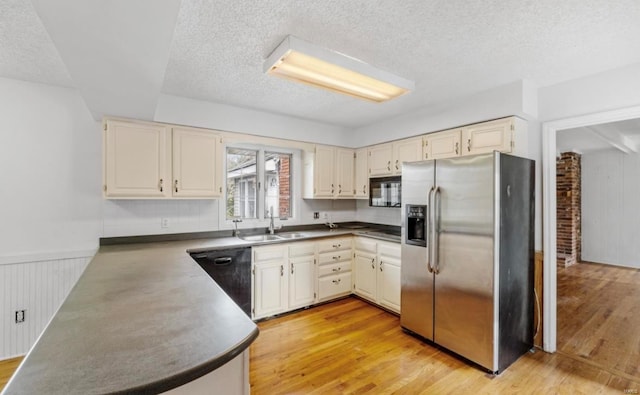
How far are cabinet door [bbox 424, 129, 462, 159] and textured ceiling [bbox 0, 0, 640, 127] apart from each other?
498 mm

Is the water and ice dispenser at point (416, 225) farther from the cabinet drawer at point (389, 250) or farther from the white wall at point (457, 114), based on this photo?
the white wall at point (457, 114)

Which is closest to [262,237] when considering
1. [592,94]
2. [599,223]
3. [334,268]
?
[334,268]

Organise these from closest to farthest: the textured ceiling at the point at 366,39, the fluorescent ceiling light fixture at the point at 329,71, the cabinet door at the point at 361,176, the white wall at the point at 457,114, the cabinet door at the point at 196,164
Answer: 1. the textured ceiling at the point at 366,39
2. the fluorescent ceiling light fixture at the point at 329,71
3. the white wall at the point at 457,114
4. the cabinet door at the point at 196,164
5. the cabinet door at the point at 361,176

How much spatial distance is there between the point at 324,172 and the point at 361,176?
1.95ft

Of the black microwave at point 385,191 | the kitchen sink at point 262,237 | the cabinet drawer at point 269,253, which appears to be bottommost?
the cabinet drawer at point 269,253

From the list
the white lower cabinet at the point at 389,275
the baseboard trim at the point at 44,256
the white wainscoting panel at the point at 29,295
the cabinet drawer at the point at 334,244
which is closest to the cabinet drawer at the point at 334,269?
the cabinet drawer at the point at 334,244

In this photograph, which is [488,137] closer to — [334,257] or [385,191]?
[385,191]

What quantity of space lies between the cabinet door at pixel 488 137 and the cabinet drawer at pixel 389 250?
128 cm

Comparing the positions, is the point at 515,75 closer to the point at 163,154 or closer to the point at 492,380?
the point at 492,380

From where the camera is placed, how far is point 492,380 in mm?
2180

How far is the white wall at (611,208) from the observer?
5.46 m

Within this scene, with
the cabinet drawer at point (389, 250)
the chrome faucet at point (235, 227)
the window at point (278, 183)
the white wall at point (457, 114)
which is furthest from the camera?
the window at point (278, 183)

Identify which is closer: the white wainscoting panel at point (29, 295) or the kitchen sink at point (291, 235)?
the white wainscoting panel at point (29, 295)

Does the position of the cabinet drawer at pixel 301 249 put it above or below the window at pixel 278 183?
below
